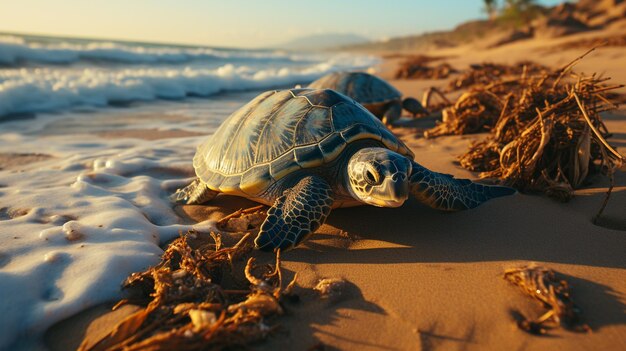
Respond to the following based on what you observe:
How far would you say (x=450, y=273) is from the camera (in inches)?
81.7

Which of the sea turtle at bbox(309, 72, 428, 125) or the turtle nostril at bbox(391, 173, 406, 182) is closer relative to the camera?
the turtle nostril at bbox(391, 173, 406, 182)

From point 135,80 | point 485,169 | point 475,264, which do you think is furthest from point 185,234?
point 135,80

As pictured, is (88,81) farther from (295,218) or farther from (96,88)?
(295,218)

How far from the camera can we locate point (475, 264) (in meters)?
2.14

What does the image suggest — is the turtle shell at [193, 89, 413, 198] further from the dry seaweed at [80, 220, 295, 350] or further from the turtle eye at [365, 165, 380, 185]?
the dry seaweed at [80, 220, 295, 350]

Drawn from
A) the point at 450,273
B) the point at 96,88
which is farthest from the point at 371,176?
the point at 96,88

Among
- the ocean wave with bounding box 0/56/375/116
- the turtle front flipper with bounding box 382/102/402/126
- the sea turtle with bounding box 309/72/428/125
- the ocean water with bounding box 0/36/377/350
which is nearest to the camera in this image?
the ocean water with bounding box 0/36/377/350

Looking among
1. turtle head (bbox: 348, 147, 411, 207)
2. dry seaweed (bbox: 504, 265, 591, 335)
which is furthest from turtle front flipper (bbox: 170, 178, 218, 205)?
dry seaweed (bbox: 504, 265, 591, 335)

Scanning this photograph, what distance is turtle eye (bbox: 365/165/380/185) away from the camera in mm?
2367

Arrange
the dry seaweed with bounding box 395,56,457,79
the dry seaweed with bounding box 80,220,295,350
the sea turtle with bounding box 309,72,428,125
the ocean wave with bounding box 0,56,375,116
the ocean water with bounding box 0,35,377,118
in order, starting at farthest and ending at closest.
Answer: the dry seaweed with bounding box 395,56,457,79, the ocean water with bounding box 0,35,377,118, the ocean wave with bounding box 0,56,375,116, the sea turtle with bounding box 309,72,428,125, the dry seaweed with bounding box 80,220,295,350

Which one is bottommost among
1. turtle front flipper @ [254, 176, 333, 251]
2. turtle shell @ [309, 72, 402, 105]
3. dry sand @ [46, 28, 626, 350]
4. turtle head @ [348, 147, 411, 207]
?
dry sand @ [46, 28, 626, 350]

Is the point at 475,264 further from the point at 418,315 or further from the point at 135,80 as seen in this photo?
the point at 135,80

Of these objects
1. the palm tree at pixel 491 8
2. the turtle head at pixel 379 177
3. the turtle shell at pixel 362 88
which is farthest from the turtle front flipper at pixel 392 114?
the palm tree at pixel 491 8

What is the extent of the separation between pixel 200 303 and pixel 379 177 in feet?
4.05
